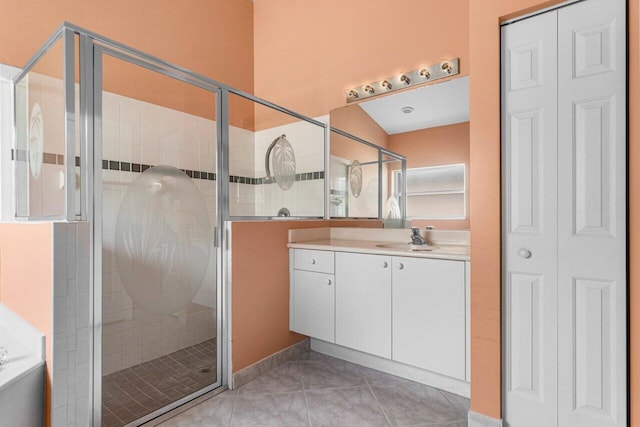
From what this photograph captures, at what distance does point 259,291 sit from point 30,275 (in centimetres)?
119

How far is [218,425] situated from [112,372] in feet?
1.89

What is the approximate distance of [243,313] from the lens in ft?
6.98

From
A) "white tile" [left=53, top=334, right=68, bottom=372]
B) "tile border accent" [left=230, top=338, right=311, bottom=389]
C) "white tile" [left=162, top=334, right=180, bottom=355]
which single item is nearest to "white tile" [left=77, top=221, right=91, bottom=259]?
"white tile" [left=53, top=334, right=68, bottom=372]

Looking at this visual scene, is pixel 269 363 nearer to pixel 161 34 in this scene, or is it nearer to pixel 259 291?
pixel 259 291

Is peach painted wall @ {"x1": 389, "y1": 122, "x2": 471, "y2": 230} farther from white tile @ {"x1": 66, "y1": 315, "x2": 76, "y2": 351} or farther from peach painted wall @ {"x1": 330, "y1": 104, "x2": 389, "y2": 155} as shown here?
white tile @ {"x1": 66, "y1": 315, "x2": 76, "y2": 351}

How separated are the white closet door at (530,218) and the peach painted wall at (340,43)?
857 millimetres

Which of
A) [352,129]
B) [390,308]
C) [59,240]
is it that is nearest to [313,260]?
[390,308]

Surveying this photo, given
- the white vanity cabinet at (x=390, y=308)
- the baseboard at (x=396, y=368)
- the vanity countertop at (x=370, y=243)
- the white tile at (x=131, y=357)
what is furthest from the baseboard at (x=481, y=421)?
the white tile at (x=131, y=357)

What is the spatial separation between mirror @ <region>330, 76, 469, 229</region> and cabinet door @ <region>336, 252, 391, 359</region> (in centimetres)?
60

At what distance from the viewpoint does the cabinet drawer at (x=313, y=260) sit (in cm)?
227

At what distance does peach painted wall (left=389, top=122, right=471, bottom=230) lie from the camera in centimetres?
221

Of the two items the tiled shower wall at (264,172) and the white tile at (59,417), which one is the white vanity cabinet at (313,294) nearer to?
the tiled shower wall at (264,172)

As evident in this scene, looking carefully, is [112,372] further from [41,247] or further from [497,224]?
[497,224]

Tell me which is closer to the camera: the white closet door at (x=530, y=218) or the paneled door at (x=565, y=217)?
the paneled door at (x=565, y=217)
